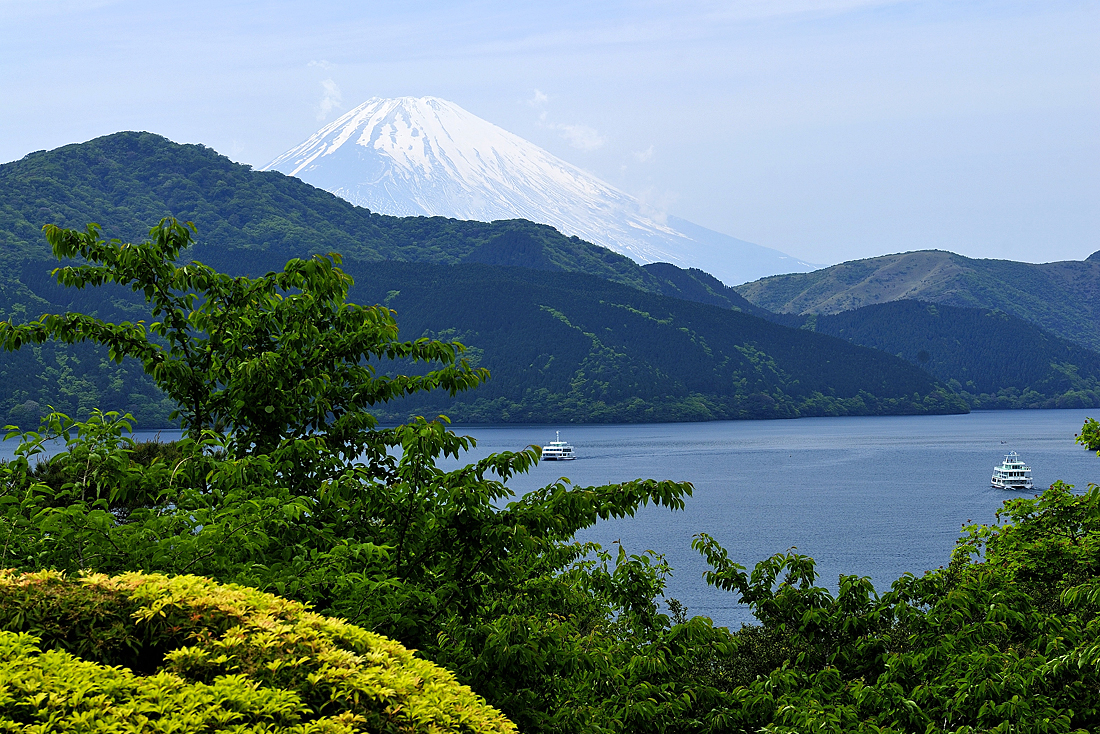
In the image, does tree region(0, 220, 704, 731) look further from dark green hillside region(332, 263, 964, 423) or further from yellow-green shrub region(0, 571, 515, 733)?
dark green hillside region(332, 263, 964, 423)

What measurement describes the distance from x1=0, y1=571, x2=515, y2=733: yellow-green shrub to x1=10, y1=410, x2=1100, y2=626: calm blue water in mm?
37086

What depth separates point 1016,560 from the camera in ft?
36.6

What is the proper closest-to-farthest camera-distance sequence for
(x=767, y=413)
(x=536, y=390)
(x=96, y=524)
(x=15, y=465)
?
(x=96, y=524) → (x=15, y=465) → (x=536, y=390) → (x=767, y=413)

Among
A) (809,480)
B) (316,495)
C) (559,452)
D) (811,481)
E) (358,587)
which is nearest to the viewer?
(358,587)

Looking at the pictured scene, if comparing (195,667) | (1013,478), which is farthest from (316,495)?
(1013,478)

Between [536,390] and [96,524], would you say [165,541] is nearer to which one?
[96,524]

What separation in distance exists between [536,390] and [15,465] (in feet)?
555

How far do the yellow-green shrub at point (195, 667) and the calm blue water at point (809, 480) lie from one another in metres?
37.1

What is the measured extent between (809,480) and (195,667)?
94231 millimetres

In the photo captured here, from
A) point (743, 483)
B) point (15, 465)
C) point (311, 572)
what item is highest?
point (15, 465)

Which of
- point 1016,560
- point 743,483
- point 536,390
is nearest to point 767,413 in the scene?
point 536,390

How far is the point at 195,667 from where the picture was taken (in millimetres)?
3529

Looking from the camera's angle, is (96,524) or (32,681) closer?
(32,681)

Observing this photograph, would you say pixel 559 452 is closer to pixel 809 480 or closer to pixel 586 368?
pixel 809 480
